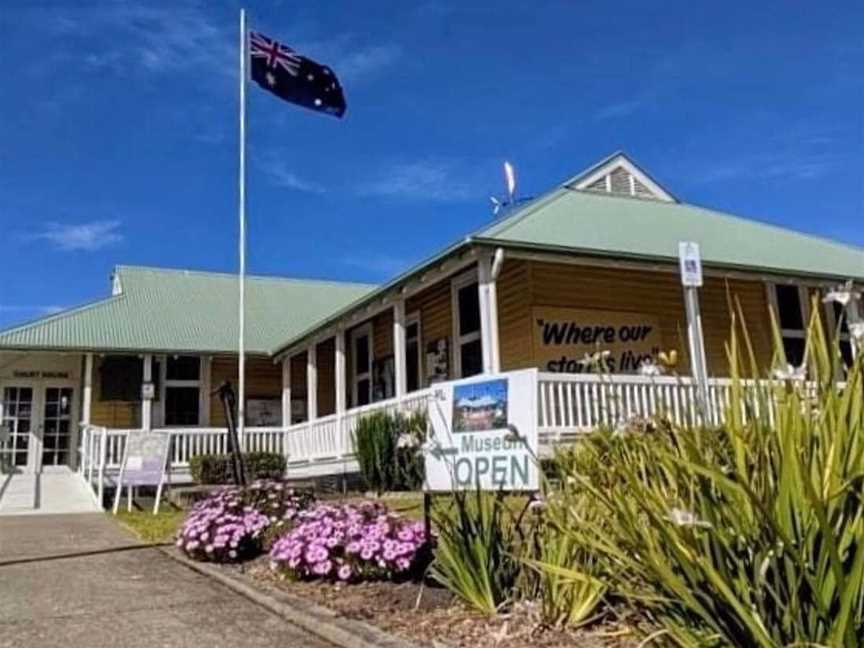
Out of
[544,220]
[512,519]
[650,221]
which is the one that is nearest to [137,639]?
[512,519]

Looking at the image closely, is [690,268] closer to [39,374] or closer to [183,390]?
[183,390]

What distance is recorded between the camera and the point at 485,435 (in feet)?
20.6

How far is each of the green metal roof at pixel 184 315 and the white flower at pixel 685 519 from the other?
21109 mm

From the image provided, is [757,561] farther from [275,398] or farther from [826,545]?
[275,398]

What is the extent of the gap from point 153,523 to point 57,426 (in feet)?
43.0

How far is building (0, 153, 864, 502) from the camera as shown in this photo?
14.4 meters

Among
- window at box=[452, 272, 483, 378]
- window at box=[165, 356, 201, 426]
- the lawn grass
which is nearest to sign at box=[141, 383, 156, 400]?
window at box=[165, 356, 201, 426]

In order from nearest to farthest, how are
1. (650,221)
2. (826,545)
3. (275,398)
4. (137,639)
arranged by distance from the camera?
(826,545) → (137,639) → (650,221) → (275,398)

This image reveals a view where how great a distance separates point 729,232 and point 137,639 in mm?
15805

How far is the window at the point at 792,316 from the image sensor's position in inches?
709

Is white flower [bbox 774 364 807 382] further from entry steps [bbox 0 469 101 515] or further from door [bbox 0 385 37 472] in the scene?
door [bbox 0 385 37 472]

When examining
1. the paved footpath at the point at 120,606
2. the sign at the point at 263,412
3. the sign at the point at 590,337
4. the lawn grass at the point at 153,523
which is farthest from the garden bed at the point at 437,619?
the sign at the point at 263,412

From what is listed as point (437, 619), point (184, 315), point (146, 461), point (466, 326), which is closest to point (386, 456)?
point (466, 326)

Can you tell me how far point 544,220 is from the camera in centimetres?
1559
